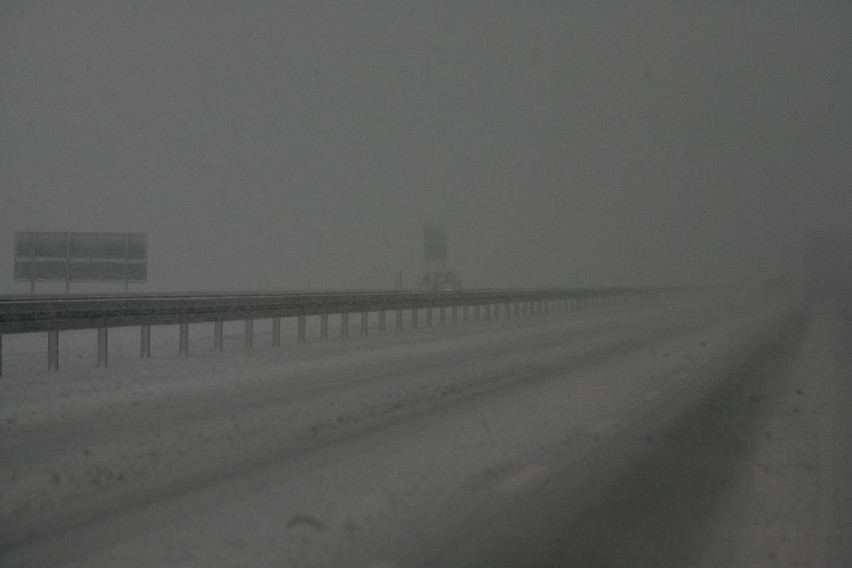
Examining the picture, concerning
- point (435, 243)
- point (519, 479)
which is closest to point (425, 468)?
point (519, 479)

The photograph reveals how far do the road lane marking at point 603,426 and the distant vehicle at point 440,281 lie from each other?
37391 mm

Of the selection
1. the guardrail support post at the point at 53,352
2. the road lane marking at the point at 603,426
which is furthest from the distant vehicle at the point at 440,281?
the road lane marking at the point at 603,426

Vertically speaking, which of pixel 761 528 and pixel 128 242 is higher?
pixel 128 242

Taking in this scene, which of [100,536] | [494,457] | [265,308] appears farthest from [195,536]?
[265,308]

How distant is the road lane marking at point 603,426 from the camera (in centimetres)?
600

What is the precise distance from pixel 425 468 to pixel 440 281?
40.5 metres

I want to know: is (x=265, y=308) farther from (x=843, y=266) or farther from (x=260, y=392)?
(x=843, y=266)

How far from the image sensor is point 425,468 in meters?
4.74

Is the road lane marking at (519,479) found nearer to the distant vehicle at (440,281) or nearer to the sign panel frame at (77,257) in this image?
the sign panel frame at (77,257)

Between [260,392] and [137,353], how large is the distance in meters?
6.07

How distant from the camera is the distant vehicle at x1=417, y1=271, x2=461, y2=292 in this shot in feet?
145

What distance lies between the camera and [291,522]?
144 inches

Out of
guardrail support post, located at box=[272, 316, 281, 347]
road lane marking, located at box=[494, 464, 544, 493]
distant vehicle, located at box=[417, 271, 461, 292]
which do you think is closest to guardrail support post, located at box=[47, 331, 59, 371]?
guardrail support post, located at box=[272, 316, 281, 347]

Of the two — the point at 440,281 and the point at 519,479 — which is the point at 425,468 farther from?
the point at 440,281
